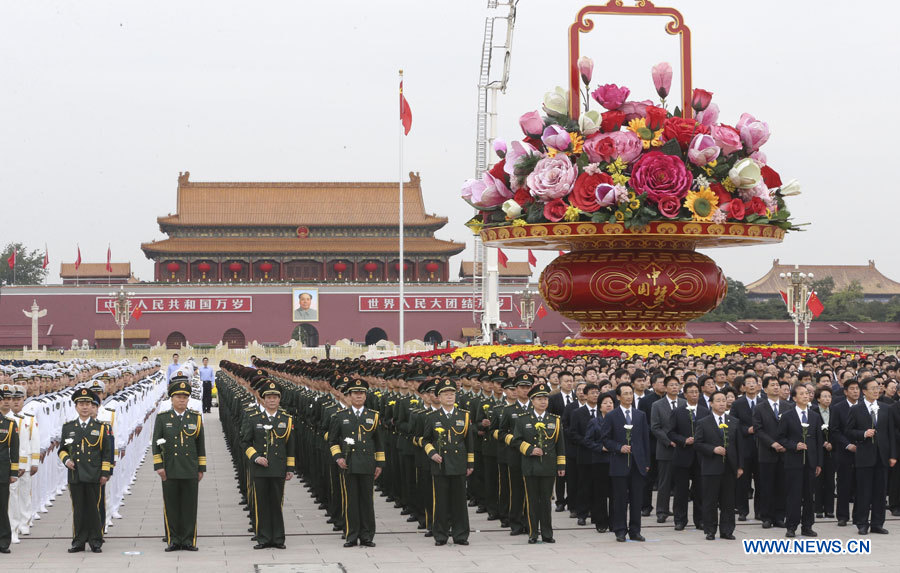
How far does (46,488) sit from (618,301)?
7993 mm

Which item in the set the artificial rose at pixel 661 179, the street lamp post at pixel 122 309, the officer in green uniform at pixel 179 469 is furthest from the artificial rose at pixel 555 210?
the street lamp post at pixel 122 309

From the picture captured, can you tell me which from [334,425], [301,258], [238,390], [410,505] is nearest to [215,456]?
[238,390]

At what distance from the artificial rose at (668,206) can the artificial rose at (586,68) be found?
2.73 m

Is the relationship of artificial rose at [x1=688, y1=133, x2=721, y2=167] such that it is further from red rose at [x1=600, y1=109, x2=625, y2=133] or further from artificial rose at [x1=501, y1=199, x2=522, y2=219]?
artificial rose at [x1=501, y1=199, x2=522, y2=219]

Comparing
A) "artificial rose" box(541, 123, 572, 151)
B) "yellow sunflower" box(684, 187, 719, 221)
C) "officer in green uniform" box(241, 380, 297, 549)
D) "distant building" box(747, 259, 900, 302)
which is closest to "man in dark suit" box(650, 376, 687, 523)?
"officer in green uniform" box(241, 380, 297, 549)

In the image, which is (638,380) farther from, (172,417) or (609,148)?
(609,148)

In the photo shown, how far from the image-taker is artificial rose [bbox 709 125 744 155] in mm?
15359

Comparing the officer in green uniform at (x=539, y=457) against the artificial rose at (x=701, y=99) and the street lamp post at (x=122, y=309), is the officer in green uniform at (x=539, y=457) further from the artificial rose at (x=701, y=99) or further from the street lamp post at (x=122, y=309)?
the street lamp post at (x=122, y=309)

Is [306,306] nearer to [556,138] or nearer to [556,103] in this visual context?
[556,103]

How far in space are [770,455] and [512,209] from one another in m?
6.94

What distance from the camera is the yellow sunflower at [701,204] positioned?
14.9 metres

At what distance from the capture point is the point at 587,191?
14945 mm

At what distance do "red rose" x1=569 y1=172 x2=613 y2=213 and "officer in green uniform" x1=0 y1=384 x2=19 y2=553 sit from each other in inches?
323

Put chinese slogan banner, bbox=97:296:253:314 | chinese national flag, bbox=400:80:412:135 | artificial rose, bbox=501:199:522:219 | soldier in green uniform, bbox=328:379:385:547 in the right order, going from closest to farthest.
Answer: soldier in green uniform, bbox=328:379:385:547, artificial rose, bbox=501:199:522:219, chinese national flag, bbox=400:80:412:135, chinese slogan banner, bbox=97:296:253:314
